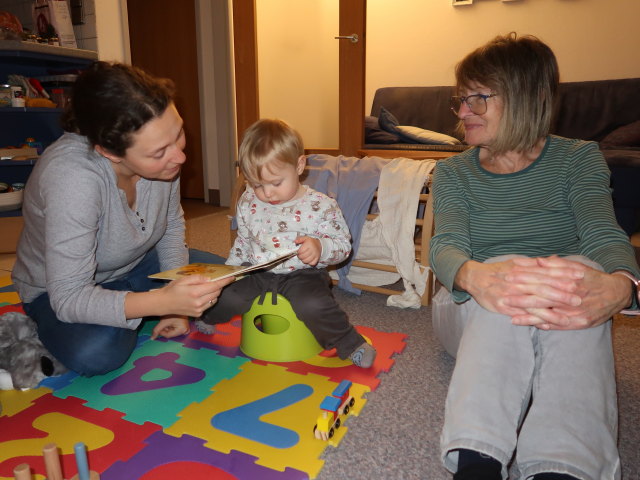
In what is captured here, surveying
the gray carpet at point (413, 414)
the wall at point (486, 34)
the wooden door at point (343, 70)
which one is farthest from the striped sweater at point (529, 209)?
the wall at point (486, 34)

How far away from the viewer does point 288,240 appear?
1.37 m

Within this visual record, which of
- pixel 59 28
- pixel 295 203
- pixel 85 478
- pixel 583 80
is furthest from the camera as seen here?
pixel 583 80

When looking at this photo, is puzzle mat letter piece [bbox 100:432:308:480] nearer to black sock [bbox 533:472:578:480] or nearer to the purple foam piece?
the purple foam piece

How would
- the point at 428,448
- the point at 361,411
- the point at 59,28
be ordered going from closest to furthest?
the point at 428,448, the point at 361,411, the point at 59,28

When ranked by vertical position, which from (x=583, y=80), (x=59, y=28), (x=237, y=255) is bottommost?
(x=237, y=255)

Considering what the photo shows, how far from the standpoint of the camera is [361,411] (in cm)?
107

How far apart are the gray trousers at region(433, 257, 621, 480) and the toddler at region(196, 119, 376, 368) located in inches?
18.4

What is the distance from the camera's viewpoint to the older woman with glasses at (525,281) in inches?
28.2

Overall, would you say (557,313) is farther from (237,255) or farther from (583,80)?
(583,80)

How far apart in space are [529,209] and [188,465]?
2.84ft

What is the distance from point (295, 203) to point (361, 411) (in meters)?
0.59

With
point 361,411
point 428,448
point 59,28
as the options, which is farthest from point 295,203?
Answer: point 59,28

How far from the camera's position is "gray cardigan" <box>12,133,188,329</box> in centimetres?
105

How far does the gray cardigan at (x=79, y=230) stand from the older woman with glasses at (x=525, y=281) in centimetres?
73
